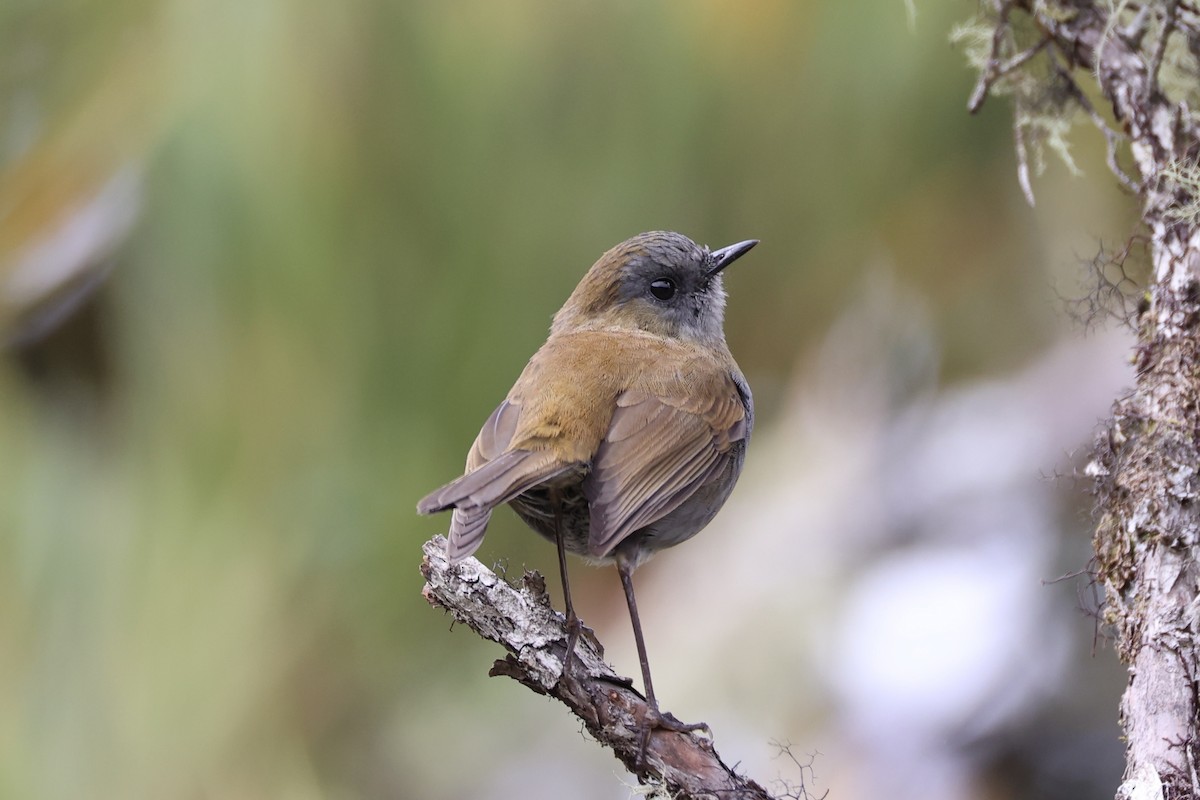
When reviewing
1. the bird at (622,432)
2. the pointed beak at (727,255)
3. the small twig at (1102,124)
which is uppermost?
the small twig at (1102,124)

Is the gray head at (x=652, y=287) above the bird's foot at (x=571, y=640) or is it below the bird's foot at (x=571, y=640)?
above

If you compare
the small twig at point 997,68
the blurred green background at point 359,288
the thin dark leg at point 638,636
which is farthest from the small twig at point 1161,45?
the thin dark leg at point 638,636

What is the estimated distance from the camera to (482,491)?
7.14ft

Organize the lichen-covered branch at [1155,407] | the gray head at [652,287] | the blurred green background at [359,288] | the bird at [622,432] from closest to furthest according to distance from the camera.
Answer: the lichen-covered branch at [1155,407] < the bird at [622,432] < the gray head at [652,287] < the blurred green background at [359,288]

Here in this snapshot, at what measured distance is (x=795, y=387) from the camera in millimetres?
4125

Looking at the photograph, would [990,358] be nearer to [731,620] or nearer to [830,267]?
[830,267]

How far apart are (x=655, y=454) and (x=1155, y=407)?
1.05 metres

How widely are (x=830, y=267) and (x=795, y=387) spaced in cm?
47

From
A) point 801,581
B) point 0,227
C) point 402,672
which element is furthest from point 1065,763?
point 0,227

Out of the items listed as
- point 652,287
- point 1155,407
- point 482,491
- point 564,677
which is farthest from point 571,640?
point 652,287

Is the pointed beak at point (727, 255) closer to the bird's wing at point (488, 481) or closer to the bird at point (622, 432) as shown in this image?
the bird at point (622, 432)

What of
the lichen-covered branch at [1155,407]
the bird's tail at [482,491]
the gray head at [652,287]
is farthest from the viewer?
the gray head at [652,287]

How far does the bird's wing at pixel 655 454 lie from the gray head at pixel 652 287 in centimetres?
38

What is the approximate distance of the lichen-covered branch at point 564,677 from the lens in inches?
80.4
